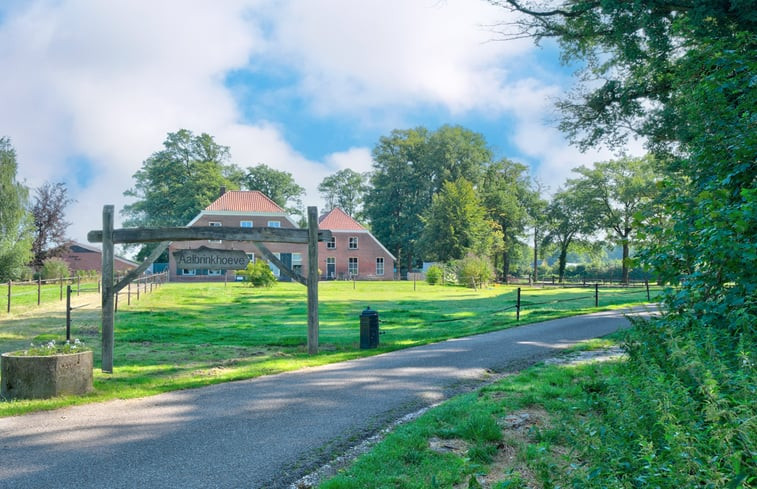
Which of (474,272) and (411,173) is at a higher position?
(411,173)

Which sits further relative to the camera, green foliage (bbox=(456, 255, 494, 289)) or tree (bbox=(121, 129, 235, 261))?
tree (bbox=(121, 129, 235, 261))

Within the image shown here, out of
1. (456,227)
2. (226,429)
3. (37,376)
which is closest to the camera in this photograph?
(226,429)

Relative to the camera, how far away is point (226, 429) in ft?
20.3

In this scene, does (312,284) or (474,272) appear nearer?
(312,284)

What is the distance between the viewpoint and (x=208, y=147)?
223ft

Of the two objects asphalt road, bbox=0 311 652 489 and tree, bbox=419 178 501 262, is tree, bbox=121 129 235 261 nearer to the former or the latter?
tree, bbox=419 178 501 262

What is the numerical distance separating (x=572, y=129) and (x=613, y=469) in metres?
20.1

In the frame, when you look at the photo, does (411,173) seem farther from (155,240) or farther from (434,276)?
(155,240)

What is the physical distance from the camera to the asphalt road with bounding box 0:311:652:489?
488 centimetres

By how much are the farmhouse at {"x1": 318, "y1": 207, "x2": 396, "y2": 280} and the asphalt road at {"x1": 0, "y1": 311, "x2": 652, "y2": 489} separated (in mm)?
49875

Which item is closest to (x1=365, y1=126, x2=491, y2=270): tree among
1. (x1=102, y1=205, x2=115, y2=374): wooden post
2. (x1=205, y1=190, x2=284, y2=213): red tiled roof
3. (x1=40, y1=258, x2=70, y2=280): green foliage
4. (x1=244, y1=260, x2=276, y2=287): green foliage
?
(x1=205, y1=190, x2=284, y2=213): red tiled roof

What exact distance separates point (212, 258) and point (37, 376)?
4093 mm

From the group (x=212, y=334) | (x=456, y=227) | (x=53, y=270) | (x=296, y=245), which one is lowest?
(x=212, y=334)

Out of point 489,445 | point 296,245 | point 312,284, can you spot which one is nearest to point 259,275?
point 296,245
